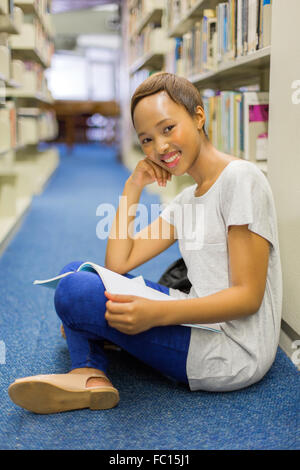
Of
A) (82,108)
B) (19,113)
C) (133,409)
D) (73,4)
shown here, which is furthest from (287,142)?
(73,4)

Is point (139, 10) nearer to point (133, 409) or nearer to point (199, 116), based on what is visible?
point (199, 116)

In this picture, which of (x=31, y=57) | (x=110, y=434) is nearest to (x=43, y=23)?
(x=31, y=57)

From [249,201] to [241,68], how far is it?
1.26 meters

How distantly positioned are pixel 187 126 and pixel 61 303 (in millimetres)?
450

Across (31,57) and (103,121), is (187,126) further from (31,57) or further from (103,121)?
(103,121)

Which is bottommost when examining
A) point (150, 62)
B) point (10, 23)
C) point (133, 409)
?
point (133, 409)

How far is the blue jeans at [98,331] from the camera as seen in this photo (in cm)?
100

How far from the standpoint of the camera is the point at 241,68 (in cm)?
202

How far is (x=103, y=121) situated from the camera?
10.1 m

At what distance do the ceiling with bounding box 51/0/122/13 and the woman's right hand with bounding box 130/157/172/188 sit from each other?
31.9ft

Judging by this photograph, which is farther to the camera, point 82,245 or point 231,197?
point 82,245

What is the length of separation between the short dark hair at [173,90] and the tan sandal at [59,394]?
1.94 ft

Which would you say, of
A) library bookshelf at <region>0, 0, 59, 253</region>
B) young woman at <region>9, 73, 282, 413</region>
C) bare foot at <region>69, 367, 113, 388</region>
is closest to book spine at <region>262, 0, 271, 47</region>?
young woman at <region>9, 73, 282, 413</region>

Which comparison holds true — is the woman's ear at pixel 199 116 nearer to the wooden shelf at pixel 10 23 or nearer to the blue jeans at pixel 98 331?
the blue jeans at pixel 98 331
